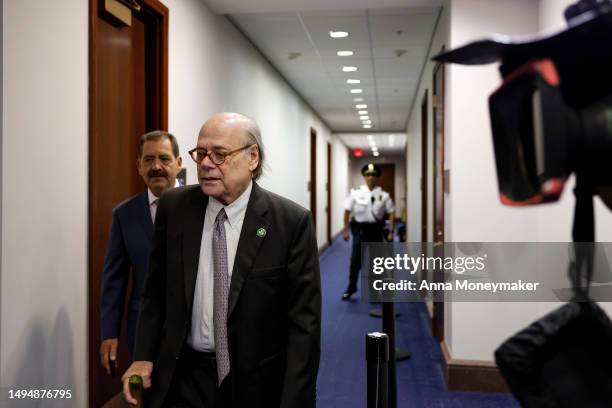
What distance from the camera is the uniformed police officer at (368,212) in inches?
237

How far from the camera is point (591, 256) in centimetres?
69

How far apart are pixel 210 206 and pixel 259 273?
0.26 metres

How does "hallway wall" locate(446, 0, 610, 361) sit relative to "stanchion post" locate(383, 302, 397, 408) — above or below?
above

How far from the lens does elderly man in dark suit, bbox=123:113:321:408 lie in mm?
1546

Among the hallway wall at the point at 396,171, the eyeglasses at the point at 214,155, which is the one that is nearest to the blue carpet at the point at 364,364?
the eyeglasses at the point at 214,155

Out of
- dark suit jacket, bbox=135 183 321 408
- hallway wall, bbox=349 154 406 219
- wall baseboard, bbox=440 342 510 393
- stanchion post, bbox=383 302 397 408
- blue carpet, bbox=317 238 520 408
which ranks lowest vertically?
blue carpet, bbox=317 238 520 408

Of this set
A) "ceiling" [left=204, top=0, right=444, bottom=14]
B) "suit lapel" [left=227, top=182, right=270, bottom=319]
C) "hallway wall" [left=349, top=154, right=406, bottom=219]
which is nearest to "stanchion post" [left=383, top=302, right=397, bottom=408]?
"suit lapel" [left=227, top=182, right=270, bottom=319]

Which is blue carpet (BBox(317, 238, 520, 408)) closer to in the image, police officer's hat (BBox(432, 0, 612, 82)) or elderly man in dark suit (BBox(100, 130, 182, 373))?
elderly man in dark suit (BBox(100, 130, 182, 373))

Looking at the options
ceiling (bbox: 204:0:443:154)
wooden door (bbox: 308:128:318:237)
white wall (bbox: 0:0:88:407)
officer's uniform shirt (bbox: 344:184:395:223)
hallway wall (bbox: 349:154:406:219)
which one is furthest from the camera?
hallway wall (bbox: 349:154:406:219)

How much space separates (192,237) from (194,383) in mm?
413

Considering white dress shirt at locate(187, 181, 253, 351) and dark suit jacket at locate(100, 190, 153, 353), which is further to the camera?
dark suit jacket at locate(100, 190, 153, 353)

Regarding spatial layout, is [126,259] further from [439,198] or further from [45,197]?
[439,198]

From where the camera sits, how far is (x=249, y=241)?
160cm

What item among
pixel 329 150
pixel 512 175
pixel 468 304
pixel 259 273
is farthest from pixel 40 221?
pixel 329 150
